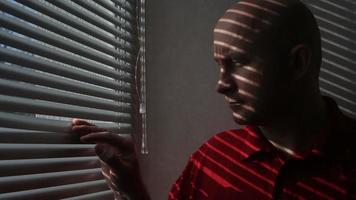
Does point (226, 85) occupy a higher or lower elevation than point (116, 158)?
higher

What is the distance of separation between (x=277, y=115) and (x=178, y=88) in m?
0.57

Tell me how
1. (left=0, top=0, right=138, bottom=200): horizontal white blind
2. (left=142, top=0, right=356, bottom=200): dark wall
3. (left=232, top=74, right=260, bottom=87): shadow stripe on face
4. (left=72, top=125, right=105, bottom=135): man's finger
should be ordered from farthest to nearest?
(left=142, top=0, right=356, bottom=200): dark wall → (left=72, top=125, right=105, bottom=135): man's finger → (left=232, top=74, right=260, bottom=87): shadow stripe on face → (left=0, top=0, right=138, bottom=200): horizontal white blind

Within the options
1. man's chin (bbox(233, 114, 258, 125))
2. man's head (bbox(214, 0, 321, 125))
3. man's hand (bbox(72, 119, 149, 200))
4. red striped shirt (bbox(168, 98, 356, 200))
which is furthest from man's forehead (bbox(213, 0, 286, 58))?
man's hand (bbox(72, 119, 149, 200))

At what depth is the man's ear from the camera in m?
0.96

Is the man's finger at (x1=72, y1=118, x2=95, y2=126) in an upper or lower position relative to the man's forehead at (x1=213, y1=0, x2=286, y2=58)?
lower

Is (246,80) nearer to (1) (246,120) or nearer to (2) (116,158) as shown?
(1) (246,120)

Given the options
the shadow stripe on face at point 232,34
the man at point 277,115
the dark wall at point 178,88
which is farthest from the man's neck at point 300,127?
the dark wall at point 178,88

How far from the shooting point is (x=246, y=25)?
3.11ft

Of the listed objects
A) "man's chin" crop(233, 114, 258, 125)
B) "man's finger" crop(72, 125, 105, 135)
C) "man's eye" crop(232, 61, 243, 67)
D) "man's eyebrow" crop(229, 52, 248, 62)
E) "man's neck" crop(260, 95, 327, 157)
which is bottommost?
"man's neck" crop(260, 95, 327, 157)

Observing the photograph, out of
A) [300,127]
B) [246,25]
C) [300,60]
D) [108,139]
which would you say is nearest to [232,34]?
[246,25]

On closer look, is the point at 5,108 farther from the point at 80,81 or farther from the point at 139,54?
the point at 139,54

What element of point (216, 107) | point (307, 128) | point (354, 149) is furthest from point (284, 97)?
point (216, 107)

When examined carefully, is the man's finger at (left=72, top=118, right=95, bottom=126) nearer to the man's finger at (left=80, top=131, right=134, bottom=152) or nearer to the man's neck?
the man's finger at (left=80, top=131, right=134, bottom=152)

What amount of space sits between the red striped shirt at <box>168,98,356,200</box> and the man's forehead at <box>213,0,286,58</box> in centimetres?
30
